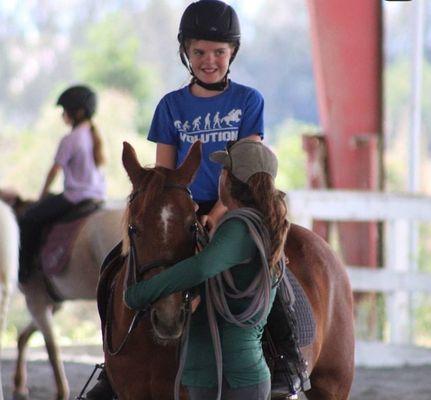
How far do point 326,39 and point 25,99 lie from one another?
36362mm

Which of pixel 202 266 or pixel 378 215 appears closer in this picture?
pixel 202 266

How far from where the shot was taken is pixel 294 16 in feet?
182

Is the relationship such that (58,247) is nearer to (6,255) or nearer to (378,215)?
(6,255)

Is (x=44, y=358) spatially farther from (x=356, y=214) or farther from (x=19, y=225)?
(x=356, y=214)

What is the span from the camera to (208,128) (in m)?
4.54

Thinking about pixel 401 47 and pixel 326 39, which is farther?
pixel 401 47

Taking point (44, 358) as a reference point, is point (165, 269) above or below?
above

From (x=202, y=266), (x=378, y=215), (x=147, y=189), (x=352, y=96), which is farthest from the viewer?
(x=352, y=96)

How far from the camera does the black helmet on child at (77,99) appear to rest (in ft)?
27.0

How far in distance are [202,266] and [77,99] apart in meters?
4.82

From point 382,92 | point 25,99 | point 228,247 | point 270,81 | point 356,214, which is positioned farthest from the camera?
point 270,81

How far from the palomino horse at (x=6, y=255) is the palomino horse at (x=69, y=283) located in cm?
69

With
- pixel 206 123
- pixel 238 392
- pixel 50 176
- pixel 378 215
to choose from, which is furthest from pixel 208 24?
pixel 378 215

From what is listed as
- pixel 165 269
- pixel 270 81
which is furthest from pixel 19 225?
pixel 270 81
